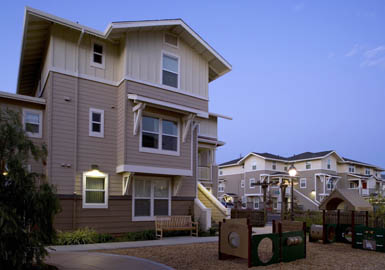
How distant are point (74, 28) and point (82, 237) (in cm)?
828

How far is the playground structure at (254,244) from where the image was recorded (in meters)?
9.57

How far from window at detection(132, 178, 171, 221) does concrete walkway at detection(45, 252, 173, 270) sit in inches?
214

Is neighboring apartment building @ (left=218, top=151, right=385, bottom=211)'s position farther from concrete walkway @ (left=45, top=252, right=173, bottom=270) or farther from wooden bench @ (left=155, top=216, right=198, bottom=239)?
concrete walkway @ (left=45, top=252, right=173, bottom=270)

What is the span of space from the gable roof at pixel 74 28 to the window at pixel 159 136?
3.97 meters

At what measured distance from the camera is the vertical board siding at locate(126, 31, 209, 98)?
1598 centimetres

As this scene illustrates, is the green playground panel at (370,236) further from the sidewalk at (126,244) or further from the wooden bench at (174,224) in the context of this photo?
the wooden bench at (174,224)

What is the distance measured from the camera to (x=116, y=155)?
15930 mm

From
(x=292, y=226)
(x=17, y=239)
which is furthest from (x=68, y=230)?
(x=292, y=226)

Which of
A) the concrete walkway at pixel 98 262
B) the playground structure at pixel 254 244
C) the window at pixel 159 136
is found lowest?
the concrete walkway at pixel 98 262

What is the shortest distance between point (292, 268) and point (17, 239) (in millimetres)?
6567

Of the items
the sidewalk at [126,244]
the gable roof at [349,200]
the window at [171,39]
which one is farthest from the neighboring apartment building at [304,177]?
the sidewalk at [126,244]

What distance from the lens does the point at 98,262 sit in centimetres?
941

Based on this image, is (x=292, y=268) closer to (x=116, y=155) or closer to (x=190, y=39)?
(x=116, y=155)

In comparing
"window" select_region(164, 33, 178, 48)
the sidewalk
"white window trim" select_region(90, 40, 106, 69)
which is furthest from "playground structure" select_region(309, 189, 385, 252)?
"white window trim" select_region(90, 40, 106, 69)
